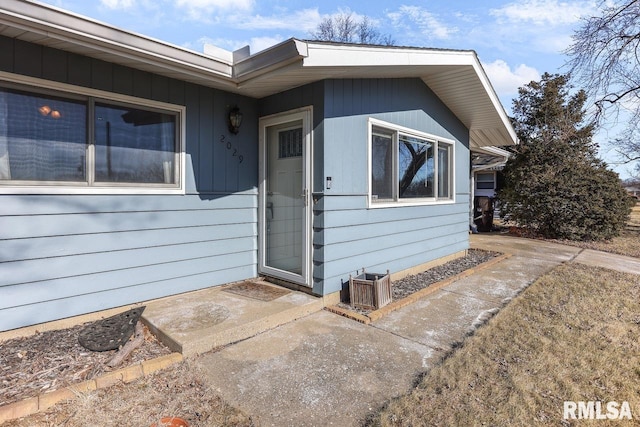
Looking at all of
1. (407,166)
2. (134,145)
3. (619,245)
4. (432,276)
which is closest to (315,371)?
(134,145)

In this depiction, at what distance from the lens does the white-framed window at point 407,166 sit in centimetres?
444

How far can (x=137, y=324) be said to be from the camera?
3.00 metres

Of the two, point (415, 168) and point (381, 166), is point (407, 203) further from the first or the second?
point (381, 166)

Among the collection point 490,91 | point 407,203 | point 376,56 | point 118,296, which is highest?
point 490,91

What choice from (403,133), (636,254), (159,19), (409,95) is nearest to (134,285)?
(403,133)

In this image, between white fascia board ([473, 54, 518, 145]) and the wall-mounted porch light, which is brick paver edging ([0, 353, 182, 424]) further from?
white fascia board ([473, 54, 518, 145])

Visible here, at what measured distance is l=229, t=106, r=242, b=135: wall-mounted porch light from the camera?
4090mm

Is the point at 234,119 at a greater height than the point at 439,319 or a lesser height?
greater

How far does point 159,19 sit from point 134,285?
6.05 m

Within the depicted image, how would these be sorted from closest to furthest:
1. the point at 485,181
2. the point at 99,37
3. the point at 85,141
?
the point at 99,37, the point at 85,141, the point at 485,181

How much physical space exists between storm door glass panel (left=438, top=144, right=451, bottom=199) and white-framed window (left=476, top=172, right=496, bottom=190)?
457 inches

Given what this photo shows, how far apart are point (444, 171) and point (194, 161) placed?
434 cm

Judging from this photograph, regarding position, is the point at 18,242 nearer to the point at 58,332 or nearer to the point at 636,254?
the point at 58,332

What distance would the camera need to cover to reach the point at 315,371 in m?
2.51
